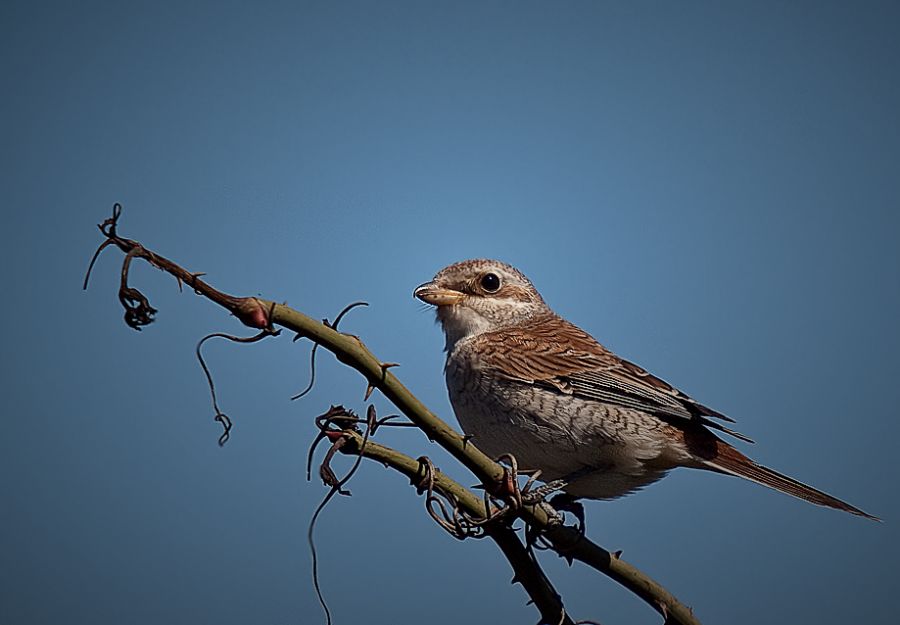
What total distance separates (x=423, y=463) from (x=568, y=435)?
1.02m

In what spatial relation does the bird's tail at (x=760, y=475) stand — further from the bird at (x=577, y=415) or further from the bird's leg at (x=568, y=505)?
the bird's leg at (x=568, y=505)

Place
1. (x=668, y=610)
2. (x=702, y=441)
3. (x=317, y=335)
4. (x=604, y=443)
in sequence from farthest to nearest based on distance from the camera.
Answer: (x=702, y=441) < (x=604, y=443) < (x=668, y=610) < (x=317, y=335)

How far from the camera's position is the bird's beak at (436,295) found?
9.27 ft

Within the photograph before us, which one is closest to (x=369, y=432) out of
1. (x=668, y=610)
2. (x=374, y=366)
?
(x=374, y=366)

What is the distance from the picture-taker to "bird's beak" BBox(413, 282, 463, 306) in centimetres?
282

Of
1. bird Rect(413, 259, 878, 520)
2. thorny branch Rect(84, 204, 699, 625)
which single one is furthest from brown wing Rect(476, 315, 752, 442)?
thorny branch Rect(84, 204, 699, 625)

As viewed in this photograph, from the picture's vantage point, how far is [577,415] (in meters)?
2.44

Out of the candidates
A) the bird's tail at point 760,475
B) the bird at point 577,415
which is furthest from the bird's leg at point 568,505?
the bird's tail at point 760,475

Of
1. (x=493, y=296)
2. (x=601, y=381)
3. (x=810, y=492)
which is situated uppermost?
(x=493, y=296)

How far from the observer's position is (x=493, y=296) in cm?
312

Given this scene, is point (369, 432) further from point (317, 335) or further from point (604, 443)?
point (604, 443)

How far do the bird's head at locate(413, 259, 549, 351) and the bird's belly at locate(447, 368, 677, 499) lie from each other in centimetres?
41

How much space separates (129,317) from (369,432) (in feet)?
1.32

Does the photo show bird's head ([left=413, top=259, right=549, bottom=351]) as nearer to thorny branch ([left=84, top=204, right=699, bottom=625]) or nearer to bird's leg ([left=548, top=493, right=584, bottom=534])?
bird's leg ([left=548, top=493, right=584, bottom=534])
